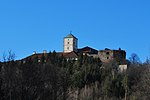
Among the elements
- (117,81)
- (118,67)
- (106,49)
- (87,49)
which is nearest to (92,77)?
(117,81)

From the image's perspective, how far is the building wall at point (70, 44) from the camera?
135337 mm

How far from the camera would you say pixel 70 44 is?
136500 millimetres

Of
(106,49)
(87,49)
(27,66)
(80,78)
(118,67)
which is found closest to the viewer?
(27,66)

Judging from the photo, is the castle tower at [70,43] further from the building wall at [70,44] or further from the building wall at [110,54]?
the building wall at [110,54]

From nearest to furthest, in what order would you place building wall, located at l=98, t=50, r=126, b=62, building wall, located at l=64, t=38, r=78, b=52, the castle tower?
building wall, located at l=98, t=50, r=126, b=62 < building wall, located at l=64, t=38, r=78, b=52 < the castle tower

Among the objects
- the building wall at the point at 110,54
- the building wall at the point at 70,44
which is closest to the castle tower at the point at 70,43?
the building wall at the point at 70,44

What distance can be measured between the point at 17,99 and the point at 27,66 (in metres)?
2.92

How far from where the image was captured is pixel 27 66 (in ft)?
99.9

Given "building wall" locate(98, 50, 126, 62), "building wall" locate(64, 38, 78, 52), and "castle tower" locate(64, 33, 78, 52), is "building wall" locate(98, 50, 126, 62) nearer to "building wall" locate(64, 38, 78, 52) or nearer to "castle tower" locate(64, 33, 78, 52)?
"building wall" locate(64, 38, 78, 52)

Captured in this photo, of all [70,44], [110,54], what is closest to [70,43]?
[70,44]

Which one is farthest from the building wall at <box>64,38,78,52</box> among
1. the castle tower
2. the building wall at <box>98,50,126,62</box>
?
the building wall at <box>98,50,126,62</box>

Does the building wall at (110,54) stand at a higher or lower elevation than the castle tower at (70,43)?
lower

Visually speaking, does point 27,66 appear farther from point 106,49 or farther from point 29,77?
point 106,49

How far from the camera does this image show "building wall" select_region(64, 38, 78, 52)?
13534 cm
